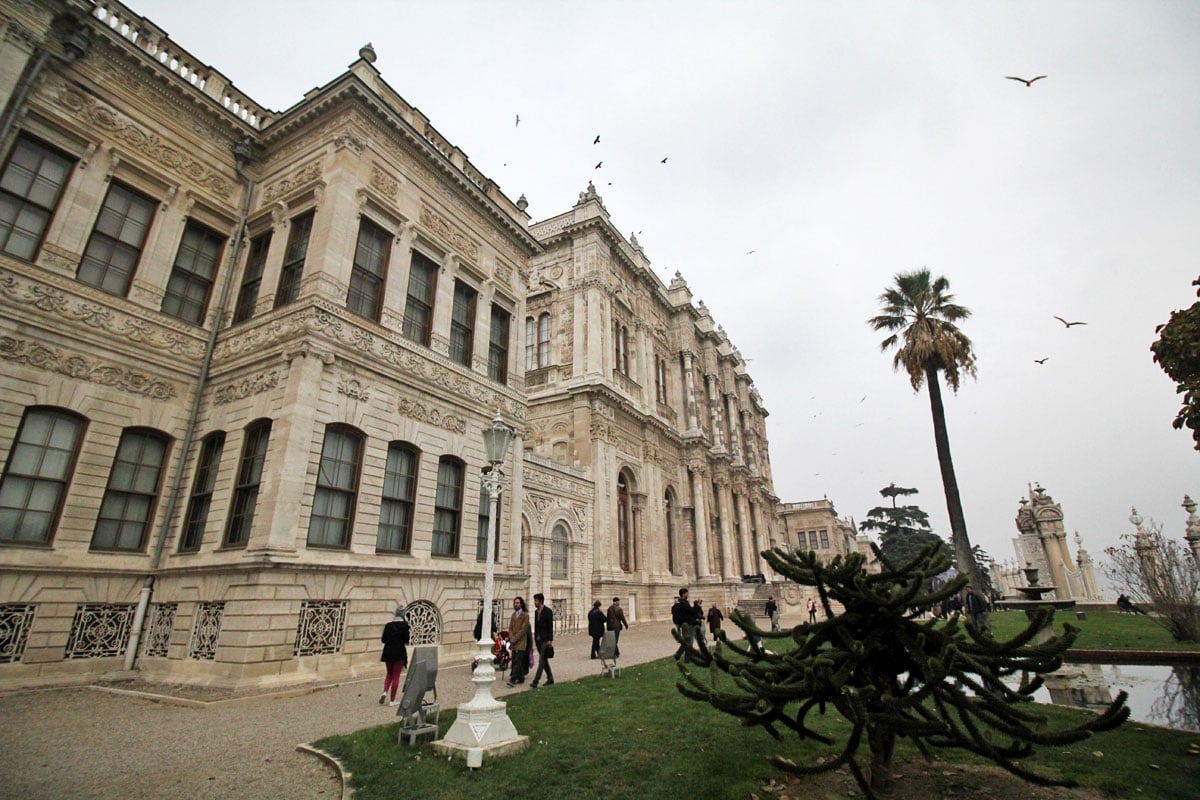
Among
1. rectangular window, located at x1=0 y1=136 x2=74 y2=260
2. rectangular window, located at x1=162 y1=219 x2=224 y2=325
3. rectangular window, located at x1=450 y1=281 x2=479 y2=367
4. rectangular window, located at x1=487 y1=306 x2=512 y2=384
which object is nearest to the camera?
rectangular window, located at x1=0 y1=136 x2=74 y2=260

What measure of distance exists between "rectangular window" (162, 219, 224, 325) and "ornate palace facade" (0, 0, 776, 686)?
2.1 inches

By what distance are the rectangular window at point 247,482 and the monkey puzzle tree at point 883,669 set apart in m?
9.93

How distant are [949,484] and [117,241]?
26096mm

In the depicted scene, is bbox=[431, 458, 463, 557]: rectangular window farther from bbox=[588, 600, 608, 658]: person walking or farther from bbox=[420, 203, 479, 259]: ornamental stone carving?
bbox=[420, 203, 479, 259]: ornamental stone carving

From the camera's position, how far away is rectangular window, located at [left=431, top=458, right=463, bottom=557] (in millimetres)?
13883

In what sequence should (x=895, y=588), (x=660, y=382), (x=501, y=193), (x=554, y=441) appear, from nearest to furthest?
(x=895, y=588), (x=501, y=193), (x=554, y=441), (x=660, y=382)

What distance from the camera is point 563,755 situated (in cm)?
587

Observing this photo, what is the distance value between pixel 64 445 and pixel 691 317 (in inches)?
1365

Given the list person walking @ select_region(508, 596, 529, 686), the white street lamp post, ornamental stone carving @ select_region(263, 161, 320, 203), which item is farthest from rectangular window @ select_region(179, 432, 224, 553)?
the white street lamp post

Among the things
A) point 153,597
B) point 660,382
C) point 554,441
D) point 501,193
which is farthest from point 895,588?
point 660,382

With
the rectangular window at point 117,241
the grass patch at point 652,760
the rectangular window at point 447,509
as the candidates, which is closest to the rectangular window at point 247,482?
the rectangular window at point 447,509

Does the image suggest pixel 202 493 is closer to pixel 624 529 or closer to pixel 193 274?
pixel 193 274

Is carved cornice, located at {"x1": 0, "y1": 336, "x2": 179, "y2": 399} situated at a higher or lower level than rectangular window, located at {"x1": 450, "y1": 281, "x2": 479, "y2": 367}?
lower

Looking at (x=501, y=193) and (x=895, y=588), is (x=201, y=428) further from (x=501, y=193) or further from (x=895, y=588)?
(x=895, y=588)
